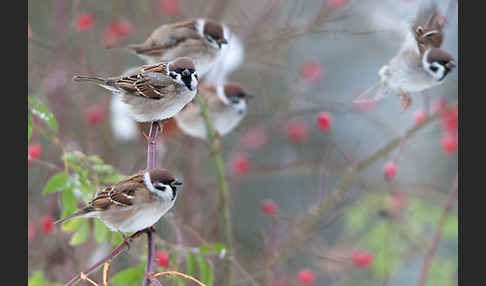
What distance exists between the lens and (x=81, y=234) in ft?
5.35

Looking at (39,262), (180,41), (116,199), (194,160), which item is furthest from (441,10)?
(39,262)

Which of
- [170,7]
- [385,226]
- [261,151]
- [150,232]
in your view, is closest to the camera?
[150,232]

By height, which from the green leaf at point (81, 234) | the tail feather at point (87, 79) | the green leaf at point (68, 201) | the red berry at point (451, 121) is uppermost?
the tail feather at point (87, 79)

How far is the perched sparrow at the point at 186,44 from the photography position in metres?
2.19

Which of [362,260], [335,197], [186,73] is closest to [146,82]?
[186,73]

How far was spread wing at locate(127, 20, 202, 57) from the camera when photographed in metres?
2.19

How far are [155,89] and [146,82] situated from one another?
41 mm

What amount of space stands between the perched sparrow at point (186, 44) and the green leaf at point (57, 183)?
0.72 m

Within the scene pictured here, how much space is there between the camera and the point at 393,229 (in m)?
2.76

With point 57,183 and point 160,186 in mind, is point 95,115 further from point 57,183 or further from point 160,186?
point 160,186

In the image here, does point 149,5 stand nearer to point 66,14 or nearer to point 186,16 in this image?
point 186,16

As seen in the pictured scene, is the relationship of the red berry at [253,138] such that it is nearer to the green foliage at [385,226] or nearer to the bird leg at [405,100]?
the green foliage at [385,226]

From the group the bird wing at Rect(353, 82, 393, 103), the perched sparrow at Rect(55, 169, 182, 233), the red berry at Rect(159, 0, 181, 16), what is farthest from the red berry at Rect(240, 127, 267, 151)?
the perched sparrow at Rect(55, 169, 182, 233)

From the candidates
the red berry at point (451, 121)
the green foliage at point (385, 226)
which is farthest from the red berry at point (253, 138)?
the red berry at point (451, 121)
